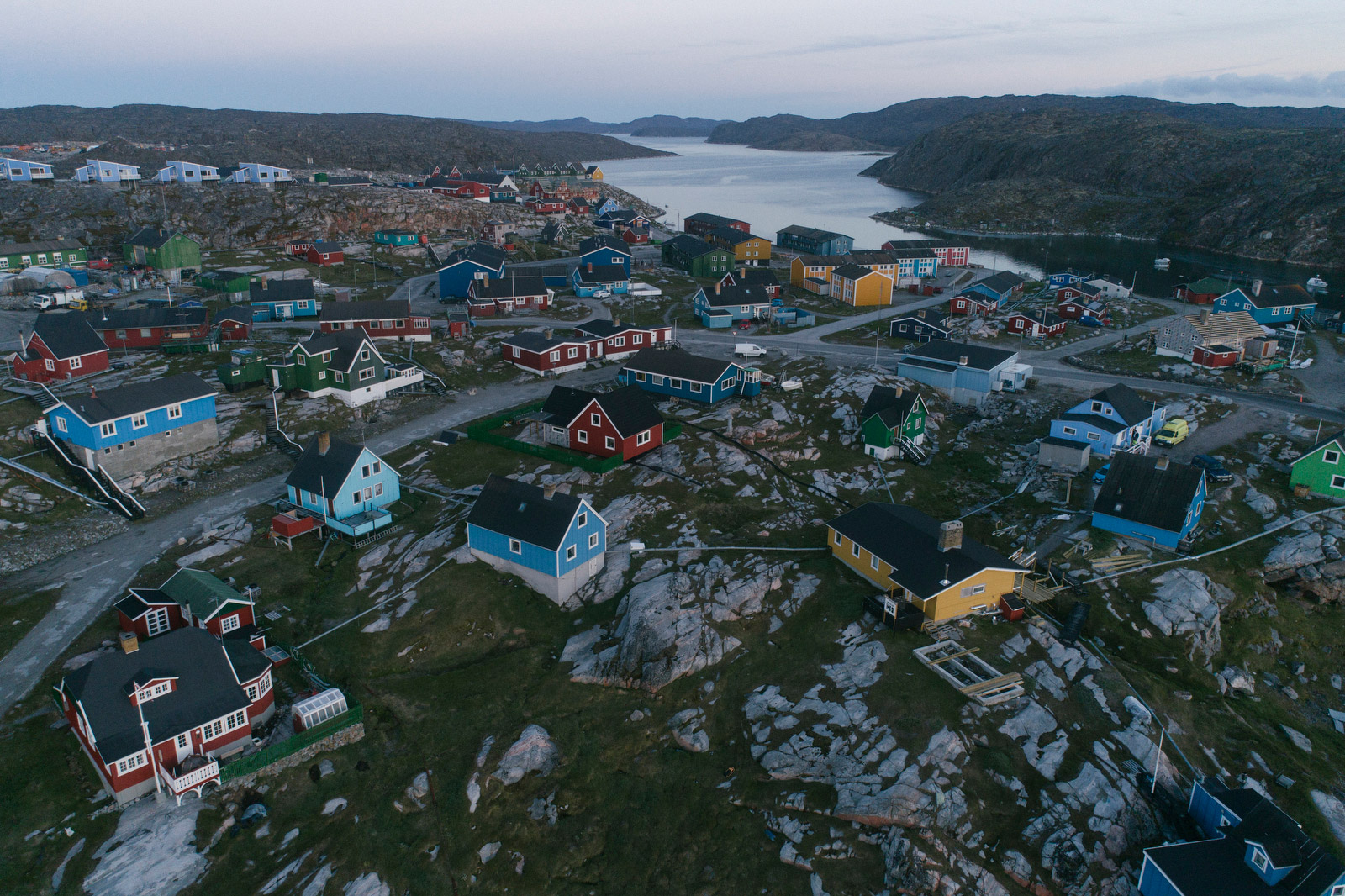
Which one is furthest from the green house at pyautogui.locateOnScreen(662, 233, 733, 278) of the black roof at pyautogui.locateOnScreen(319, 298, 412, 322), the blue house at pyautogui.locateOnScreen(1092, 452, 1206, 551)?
the blue house at pyautogui.locateOnScreen(1092, 452, 1206, 551)

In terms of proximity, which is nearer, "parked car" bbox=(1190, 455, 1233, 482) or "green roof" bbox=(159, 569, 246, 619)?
"green roof" bbox=(159, 569, 246, 619)

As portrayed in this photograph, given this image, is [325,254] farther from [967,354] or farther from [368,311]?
[967,354]

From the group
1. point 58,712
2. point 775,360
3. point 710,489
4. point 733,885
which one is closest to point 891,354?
point 775,360

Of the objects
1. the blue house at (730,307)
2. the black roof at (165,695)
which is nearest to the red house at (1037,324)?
the blue house at (730,307)

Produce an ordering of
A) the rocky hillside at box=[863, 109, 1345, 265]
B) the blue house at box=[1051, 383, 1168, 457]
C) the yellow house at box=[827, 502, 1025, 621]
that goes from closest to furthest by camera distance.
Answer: the yellow house at box=[827, 502, 1025, 621] → the blue house at box=[1051, 383, 1168, 457] → the rocky hillside at box=[863, 109, 1345, 265]

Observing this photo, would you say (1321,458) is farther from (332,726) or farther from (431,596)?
(332,726)

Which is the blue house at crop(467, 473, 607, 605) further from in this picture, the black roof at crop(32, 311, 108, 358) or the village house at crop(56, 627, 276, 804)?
the black roof at crop(32, 311, 108, 358)

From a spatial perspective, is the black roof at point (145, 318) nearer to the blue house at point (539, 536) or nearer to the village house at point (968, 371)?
the blue house at point (539, 536)
